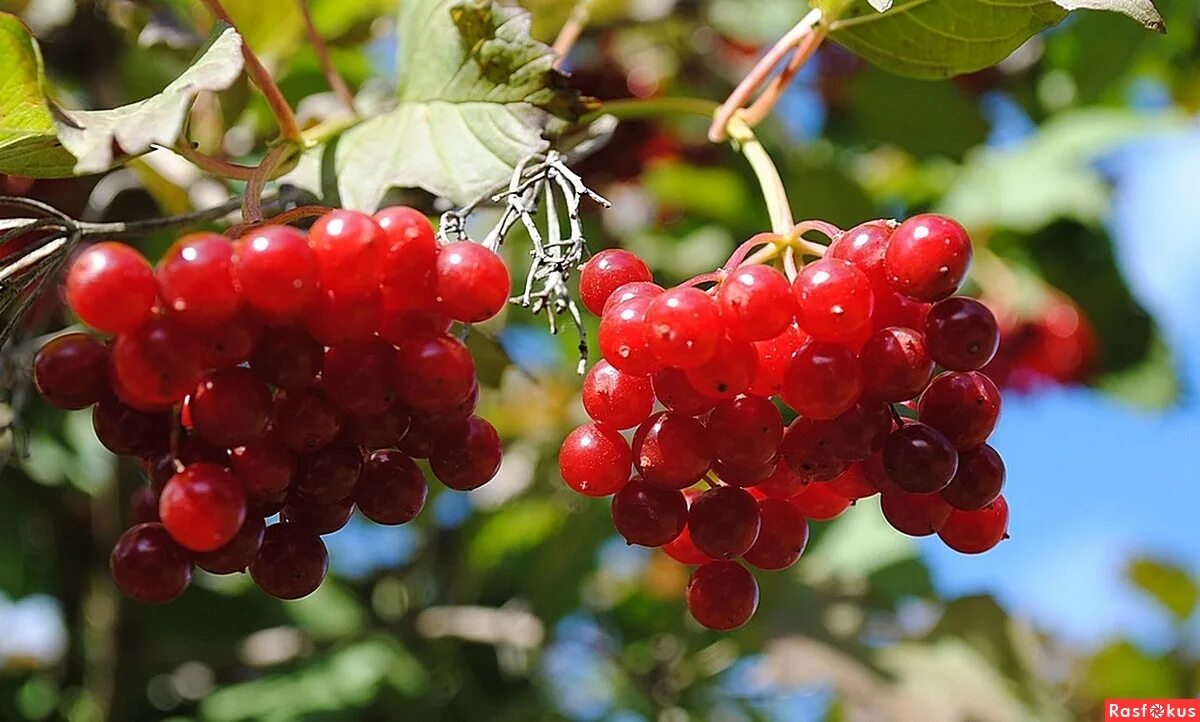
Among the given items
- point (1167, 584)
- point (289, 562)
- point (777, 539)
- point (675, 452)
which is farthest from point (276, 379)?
point (1167, 584)

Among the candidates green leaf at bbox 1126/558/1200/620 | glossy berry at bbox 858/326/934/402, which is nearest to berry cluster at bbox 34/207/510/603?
glossy berry at bbox 858/326/934/402

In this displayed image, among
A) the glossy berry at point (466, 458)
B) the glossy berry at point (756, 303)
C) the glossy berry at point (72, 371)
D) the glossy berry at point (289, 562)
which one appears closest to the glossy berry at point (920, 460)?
the glossy berry at point (756, 303)

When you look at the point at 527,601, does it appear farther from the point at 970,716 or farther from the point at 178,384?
the point at 178,384

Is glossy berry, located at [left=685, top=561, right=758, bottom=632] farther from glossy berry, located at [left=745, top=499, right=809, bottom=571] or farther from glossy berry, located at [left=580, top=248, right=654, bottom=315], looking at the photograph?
glossy berry, located at [left=580, top=248, right=654, bottom=315]

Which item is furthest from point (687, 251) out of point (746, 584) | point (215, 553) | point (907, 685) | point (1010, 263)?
point (215, 553)

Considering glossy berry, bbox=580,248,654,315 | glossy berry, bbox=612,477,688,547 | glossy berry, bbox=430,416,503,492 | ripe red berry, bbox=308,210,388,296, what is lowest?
glossy berry, bbox=612,477,688,547

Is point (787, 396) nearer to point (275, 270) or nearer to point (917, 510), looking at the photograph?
point (917, 510)

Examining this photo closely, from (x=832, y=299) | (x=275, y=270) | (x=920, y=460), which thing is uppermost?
(x=275, y=270)
